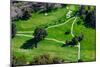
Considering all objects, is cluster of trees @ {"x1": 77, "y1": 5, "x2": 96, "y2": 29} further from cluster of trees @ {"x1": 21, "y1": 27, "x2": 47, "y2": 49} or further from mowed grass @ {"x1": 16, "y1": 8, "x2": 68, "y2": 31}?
cluster of trees @ {"x1": 21, "y1": 27, "x2": 47, "y2": 49}

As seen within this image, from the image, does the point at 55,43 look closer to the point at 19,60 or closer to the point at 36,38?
the point at 36,38

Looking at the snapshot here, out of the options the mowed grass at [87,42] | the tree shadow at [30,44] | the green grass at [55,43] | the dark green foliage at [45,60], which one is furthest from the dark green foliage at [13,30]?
the mowed grass at [87,42]

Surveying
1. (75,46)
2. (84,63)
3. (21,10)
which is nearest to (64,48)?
(75,46)

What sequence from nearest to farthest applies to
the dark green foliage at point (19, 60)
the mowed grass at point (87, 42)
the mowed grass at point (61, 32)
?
the dark green foliage at point (19, 60), the mowed grass at point (61, 32), the mowed grass at point (87, 42)

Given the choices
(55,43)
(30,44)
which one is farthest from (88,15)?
(30,44)

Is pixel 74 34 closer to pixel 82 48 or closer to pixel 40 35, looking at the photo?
pixel 82 48

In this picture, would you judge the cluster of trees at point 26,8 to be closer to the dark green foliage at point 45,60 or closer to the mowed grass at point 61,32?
the mowed grass at point 61,32
